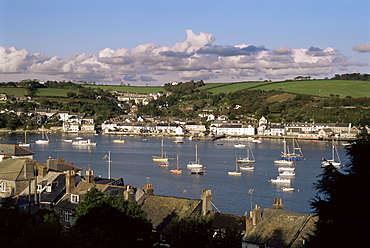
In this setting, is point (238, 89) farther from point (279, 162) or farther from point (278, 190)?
point (278, 190)

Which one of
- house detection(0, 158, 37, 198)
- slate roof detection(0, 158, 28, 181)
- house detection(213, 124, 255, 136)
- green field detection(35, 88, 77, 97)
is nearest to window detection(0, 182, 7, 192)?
house detection(0, 158, 37, 198)

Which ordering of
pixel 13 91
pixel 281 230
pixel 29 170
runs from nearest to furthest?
pixel 281 230 → pixel 29 170 → pixel 13 91

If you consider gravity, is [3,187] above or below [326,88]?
below

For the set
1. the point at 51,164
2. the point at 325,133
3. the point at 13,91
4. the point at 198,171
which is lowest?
the point at 198,171

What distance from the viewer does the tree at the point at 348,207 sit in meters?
8.59

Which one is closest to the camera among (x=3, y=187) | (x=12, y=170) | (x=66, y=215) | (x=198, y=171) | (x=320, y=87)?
(x=66, y=215)

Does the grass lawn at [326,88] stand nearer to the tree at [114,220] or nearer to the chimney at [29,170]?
the chimney at [29,170]

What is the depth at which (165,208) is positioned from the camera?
1708 cm

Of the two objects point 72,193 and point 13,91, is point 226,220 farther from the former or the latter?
point 13,91

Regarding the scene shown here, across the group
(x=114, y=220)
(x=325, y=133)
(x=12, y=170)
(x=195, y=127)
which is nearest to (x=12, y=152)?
(x=12, y=170)

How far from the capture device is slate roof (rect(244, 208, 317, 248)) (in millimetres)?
14109

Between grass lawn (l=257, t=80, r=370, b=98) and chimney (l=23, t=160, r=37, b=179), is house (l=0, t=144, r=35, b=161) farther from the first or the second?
grass lawn (l=257, t=80, r=370, b=98)

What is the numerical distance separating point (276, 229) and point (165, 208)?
425 cm

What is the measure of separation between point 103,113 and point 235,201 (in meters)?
107
